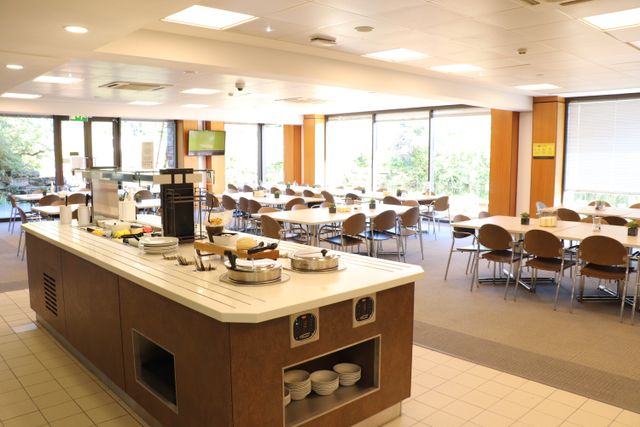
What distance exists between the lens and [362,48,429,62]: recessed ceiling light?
578cm

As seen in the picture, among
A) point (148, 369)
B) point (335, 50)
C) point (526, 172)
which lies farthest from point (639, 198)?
point (148, 369)

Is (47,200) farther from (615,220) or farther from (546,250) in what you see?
(615,220)

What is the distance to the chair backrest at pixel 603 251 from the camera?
452 cm

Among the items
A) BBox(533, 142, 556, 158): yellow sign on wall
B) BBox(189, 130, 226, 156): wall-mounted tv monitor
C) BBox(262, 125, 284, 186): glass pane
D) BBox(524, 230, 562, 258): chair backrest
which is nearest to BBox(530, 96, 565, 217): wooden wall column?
BBox(533, 142, 556, 158): yellow sign on wall

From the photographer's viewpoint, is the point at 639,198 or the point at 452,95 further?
the point at 639,198

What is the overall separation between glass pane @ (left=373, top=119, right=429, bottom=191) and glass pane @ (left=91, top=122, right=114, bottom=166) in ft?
21.1

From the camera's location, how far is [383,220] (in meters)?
6.65

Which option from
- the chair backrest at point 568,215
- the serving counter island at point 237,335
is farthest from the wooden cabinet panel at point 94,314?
the chair backrest at point 568,215

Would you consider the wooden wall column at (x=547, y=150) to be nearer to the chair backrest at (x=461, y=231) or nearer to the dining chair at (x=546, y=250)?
the chair backrest at (x=461, y=231)

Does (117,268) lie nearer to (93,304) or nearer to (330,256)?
(93,304)

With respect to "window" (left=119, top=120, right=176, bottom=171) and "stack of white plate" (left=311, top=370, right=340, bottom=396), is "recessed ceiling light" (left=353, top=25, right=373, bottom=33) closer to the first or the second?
"stack of white plate" (left=311, top=370, right=340, bottom=396)

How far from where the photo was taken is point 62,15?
131 inches

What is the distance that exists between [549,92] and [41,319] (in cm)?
838

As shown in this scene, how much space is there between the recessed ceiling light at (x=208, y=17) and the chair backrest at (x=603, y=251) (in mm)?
3529
